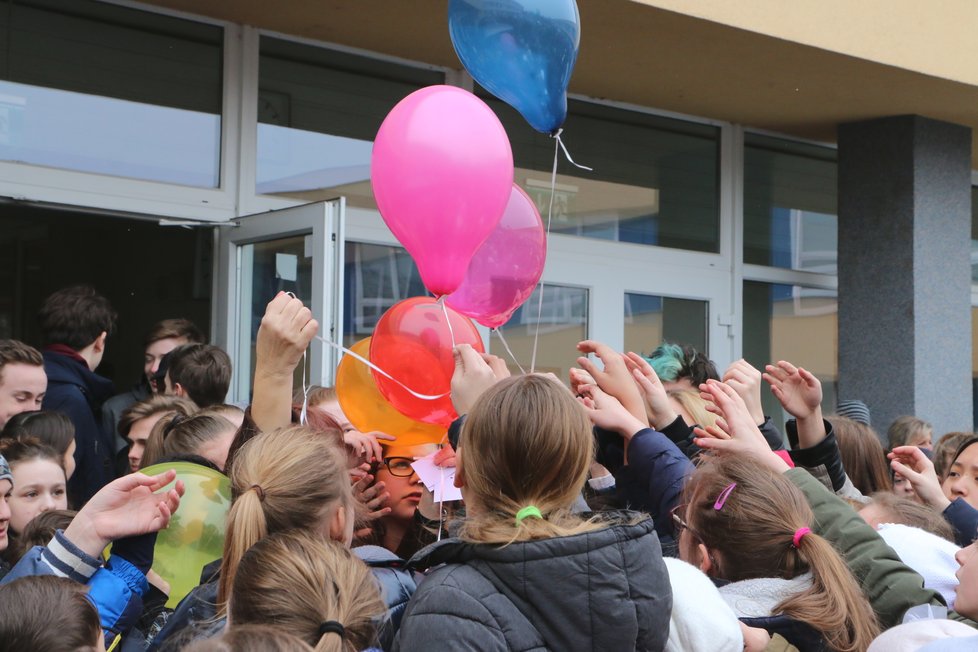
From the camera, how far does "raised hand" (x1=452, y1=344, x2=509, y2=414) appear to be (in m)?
2.44

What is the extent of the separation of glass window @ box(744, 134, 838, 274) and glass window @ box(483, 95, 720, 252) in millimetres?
345

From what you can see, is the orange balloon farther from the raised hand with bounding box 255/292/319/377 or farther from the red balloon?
the raised hand with bounding box 255/292/319/377

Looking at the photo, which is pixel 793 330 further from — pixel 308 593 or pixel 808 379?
pixel 308 593

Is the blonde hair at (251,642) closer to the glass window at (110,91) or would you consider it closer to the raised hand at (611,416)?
the raised hand at (611,416)

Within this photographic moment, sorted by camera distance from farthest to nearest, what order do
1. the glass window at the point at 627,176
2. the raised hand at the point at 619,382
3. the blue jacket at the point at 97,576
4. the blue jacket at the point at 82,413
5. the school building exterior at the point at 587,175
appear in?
1. the glass window at the point at 627,176
2. the school building exterior at the point at 587,175
3. the blue jacket at the point at 82,413
4. the raised hand at the point at 619,382
5. the blue jacket at the point at 97,576

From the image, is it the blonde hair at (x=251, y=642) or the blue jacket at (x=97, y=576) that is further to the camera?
the blue jacket at (x=97, y=576)

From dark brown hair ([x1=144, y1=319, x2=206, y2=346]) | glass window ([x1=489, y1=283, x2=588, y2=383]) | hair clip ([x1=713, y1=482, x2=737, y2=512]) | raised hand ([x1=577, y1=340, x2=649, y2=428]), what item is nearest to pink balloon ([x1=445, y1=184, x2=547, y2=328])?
raised hand ([x1=577, y1=340, x2=649, y2=428])

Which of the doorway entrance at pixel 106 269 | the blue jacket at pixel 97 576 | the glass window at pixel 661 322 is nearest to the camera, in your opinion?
the blue jacket at pixel 97 576

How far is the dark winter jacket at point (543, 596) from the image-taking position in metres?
1.75

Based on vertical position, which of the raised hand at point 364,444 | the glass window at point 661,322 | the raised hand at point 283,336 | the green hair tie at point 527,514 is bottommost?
the green hair tie at point 527,514

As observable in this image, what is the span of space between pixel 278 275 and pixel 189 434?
2.87m

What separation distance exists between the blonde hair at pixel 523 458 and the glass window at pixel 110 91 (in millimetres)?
4031

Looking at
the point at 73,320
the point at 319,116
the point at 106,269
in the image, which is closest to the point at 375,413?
the point at 73,320

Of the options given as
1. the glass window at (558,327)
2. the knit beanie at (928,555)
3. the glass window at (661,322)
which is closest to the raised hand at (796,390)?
the knit beanie at (928,555)
